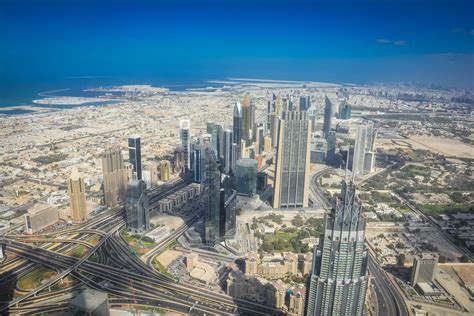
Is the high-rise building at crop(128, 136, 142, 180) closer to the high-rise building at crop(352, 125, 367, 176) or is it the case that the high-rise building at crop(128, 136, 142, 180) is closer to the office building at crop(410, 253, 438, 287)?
the high-rise building at crop(352, 125, 367, 176)

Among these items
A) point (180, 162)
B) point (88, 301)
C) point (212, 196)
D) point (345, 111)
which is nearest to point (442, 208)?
point (212, 196)

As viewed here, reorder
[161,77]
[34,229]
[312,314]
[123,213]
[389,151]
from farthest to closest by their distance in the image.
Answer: [161,77], [389,151], [123,213], [34,229], [312,314]

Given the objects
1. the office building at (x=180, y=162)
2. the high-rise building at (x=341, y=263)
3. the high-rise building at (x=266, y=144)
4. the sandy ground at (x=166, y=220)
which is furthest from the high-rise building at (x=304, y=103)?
the high-rise building at (x=341, y=263)

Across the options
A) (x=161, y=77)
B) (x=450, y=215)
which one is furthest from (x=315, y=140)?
(x=161, y=77)

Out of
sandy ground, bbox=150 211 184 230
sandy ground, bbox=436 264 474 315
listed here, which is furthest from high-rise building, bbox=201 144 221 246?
sandy ground, bbox=436 264 474 315

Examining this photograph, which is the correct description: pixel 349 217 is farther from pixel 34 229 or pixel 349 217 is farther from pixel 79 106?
pixel 79 106

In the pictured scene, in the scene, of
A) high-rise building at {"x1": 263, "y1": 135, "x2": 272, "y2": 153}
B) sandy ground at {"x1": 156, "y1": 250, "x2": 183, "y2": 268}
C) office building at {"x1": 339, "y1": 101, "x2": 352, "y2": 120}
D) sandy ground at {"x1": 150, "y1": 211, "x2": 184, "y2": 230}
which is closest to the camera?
sandy ground at {"x1": 156, "y1": 250, "x2": 183, "y2": 268}
